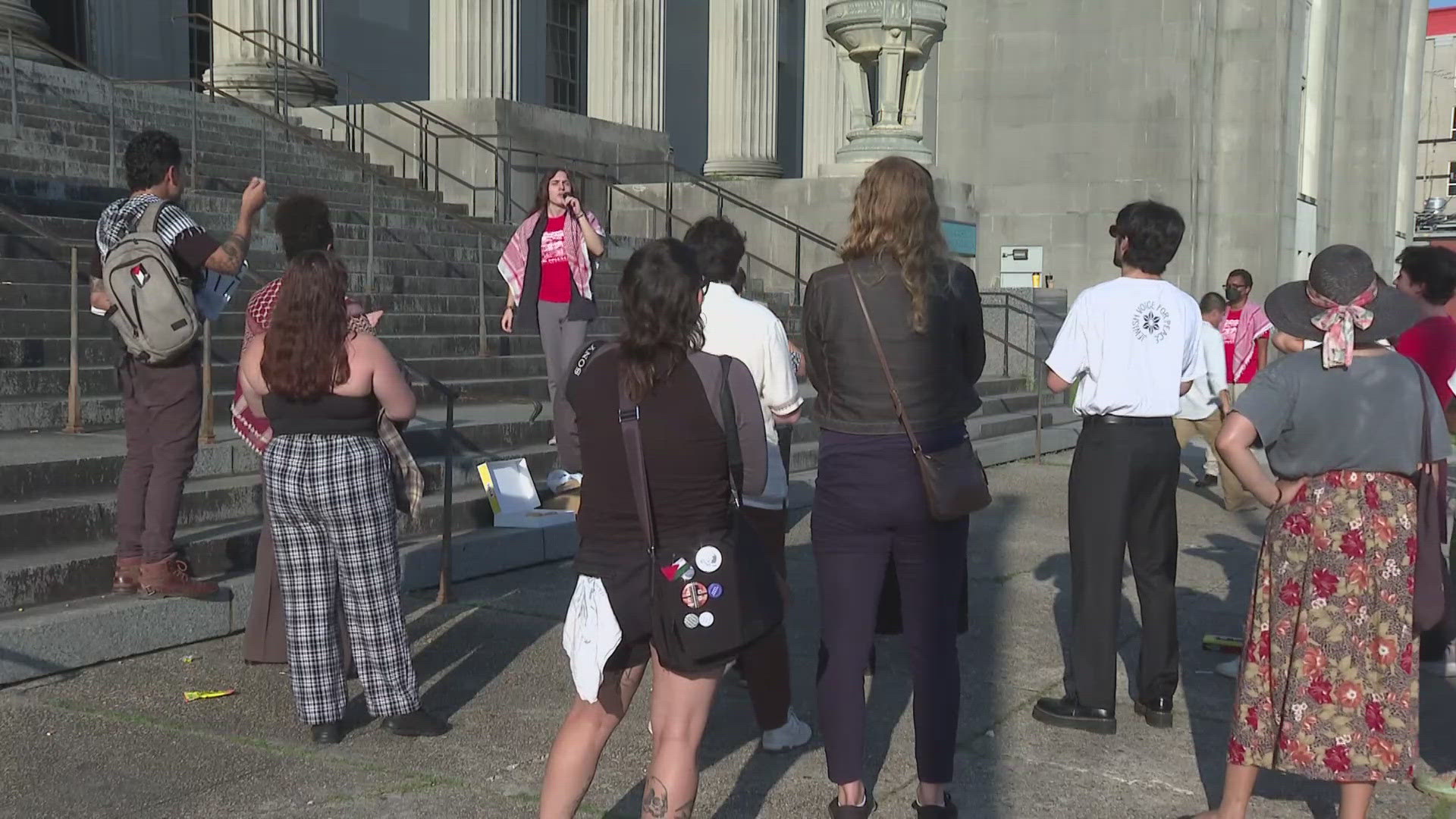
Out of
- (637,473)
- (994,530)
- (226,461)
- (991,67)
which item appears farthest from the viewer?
(991,67)

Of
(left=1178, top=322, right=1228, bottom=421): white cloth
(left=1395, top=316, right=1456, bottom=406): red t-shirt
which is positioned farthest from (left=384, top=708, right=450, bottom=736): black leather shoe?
(left=1395, top=316, right=1456, bottom=406): red t-shirt

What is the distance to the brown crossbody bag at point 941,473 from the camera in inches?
157

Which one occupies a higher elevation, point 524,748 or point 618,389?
point 618,389

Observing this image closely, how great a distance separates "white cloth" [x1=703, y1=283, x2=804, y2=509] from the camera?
491 cm

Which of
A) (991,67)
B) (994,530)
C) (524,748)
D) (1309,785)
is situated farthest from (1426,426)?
(991,67)

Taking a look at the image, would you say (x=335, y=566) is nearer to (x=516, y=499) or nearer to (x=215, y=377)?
(x=516, y=499)

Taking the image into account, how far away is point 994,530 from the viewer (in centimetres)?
940

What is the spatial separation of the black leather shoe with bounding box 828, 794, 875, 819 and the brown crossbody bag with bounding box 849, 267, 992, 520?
859mm

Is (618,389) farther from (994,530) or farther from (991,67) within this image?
(991,67)

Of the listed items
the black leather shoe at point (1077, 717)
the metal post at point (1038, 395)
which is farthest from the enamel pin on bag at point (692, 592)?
the metal post at point (1038, 395)

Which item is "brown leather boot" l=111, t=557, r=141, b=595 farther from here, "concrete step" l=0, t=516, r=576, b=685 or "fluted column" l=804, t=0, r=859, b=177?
"fluted column" l=804, t=0, r=859, b=177

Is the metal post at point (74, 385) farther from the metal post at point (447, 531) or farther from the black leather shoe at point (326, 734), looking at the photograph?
the black leather shoe at point (326, 734)

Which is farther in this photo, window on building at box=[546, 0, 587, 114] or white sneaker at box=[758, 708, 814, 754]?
window on building at box=[546, 0, 587, 114]

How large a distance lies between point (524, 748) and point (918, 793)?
141cm
